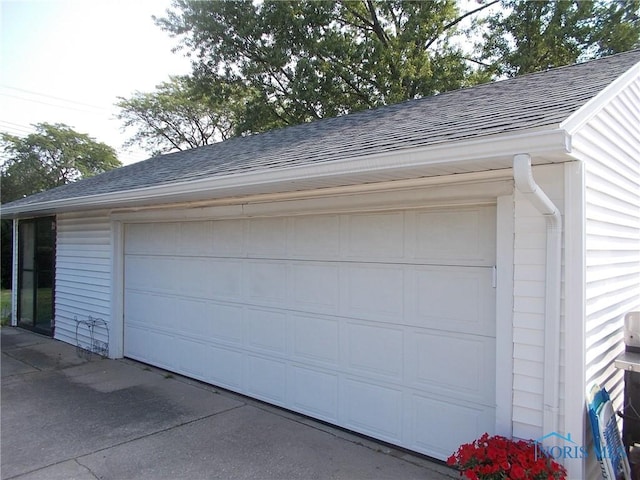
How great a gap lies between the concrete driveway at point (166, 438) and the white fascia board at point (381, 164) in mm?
2298

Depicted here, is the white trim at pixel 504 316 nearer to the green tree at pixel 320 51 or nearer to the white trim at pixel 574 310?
the white trim at pixel 574 310

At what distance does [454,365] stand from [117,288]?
223 inches

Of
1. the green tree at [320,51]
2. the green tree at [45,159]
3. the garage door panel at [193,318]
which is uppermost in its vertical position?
the green tree at [320,51]

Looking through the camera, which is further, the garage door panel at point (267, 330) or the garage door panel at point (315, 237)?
the garage door panel at point (267, 330)

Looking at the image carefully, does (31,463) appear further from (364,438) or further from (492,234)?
(492,234)

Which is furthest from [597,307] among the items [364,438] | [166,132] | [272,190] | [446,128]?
[166,132]

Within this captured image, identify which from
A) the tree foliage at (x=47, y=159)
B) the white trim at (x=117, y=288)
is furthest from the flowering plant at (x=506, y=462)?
the tree foliage at (x=47, y=159)

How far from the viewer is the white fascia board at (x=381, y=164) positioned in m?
2.55

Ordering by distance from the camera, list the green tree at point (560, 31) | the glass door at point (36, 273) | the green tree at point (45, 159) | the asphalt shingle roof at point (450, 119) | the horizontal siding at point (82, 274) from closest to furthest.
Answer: the asphalt shingle roof at point (450, 119), the horizontal siding at point (82, 274), the glass door at point (36, 273), the green tree at point (560, 31), the green tree at point (45, 159)

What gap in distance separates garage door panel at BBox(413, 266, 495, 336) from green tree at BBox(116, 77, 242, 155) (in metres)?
22.3

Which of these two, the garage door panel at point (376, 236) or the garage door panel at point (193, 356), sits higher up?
the garage door panel at point (376, 236)

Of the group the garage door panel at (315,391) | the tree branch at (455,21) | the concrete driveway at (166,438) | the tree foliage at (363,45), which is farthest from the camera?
the tree branch at (455,21)

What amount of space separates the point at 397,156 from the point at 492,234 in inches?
37.9

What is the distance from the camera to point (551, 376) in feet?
9.55
